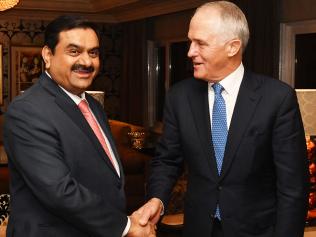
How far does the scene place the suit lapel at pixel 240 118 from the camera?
2082 millimetres

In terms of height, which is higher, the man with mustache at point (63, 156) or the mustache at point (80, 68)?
the mustache at point (80, 68)

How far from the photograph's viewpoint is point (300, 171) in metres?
2.07

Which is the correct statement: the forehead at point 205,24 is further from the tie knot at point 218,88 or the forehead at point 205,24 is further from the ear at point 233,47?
the tie knot at point 218,88

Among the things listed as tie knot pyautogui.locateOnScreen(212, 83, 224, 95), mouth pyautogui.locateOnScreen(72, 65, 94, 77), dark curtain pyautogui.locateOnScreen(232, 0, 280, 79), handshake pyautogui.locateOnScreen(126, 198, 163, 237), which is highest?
dark curtain pyautogui.locateOnScreen(232, 0, 280, 79)

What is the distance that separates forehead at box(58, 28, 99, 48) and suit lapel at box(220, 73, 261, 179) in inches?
24.7

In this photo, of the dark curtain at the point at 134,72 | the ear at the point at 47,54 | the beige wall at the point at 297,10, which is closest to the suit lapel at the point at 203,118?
the ear at the point at 47,54

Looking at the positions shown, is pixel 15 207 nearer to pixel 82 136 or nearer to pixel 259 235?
pixel 82 136

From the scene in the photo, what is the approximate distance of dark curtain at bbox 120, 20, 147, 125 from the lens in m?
8.70

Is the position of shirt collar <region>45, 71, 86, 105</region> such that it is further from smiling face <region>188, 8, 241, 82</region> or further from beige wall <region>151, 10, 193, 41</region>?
beige wall <region>151, 10, 193, 41</region>

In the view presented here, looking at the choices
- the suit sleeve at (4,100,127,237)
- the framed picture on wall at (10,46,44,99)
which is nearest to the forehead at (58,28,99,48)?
the suit sleeve at (4,100,127,237)

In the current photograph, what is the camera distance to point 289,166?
6.70ft

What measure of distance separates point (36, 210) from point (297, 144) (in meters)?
1.01

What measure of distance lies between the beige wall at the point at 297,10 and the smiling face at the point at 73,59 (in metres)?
3.64

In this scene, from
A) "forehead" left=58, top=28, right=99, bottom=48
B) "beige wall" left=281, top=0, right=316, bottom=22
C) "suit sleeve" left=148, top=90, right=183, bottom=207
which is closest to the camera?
"forehead" left=58, top=28, right=99, bottom=48
